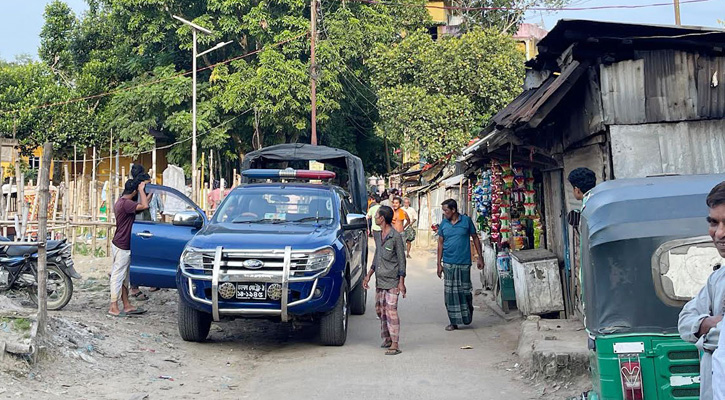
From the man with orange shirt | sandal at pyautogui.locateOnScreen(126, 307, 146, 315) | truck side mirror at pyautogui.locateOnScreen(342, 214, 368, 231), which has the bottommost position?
sandal at pyautogui.locateOnScreen(126, 307, 146, 315)

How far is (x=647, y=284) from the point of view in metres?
4.55

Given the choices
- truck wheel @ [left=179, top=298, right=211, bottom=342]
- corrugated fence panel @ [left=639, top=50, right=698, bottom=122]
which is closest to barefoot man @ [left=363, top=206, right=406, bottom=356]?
truck wheel @ [left=179, top=298, right=211, bottom=342]

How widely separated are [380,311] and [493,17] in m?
28.6

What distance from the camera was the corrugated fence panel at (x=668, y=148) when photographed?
8.78 metres

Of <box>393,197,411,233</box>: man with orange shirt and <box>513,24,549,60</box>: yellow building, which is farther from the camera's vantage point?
<box>513,24,549,60</box>: yellow building

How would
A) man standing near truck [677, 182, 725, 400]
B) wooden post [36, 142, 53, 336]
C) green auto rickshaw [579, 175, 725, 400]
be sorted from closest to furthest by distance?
man standing near truck [677, 182, 725, 400], green auto rickshaw [579, 175, 725, 400], wooden post [36, 142, 53, 336]

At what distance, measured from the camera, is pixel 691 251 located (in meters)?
4.46

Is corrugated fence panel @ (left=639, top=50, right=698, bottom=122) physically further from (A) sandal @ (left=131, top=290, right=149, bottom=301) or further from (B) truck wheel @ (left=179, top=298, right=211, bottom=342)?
(A) sandal @ (left=131, top=290, right=149, bottom=301)

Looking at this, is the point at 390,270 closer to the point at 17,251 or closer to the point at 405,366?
the point at 405,366

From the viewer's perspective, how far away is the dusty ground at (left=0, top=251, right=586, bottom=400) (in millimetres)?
7320

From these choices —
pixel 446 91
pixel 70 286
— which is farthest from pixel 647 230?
pixel 446 91

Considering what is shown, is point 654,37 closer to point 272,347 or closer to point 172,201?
point 272,347

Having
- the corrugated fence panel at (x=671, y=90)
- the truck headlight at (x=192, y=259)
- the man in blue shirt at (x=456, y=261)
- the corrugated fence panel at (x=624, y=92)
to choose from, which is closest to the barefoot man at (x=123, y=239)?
the truck headlight at (x=192, y=259)

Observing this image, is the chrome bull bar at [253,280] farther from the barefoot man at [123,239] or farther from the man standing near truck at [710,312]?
the man standing near truck at [710,312]
